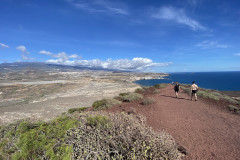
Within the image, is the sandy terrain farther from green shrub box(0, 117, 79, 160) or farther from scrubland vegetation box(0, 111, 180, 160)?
scrubland vegetation box(0, 111, 180, 160)

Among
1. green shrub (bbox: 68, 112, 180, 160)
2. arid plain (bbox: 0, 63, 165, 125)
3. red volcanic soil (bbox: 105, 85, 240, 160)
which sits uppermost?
green shrub (bbox: 68, 112, 180, 160)

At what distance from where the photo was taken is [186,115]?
7.11 metres

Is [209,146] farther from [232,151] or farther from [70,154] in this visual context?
[70,154]

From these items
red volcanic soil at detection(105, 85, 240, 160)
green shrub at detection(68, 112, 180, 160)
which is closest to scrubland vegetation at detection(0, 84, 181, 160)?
green shrub at detection(68, 112, 180, 160)

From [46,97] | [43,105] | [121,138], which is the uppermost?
[121,138]

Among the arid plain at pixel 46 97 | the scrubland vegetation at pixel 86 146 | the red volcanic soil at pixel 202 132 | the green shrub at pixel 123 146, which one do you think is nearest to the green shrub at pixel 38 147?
the scrubland vegetation at pixel 86 146

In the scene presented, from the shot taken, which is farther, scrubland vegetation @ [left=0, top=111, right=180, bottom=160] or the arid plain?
the arid plain

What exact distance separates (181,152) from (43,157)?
3.89m

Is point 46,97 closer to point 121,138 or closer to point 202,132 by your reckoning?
point 121,138

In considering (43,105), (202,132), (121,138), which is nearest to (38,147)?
(121,138)

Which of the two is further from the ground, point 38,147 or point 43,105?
point 38,147

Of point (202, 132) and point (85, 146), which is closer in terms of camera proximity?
point (85, 146)

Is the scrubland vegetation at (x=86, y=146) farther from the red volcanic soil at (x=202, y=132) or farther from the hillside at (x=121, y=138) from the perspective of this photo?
the red volcanic soil at (x=202, y=132)

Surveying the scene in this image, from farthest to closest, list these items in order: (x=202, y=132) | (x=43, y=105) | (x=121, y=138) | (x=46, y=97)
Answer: (x=46, y=97), (x=43, y=105), (x=202, y=132), (x=121, y=138)
